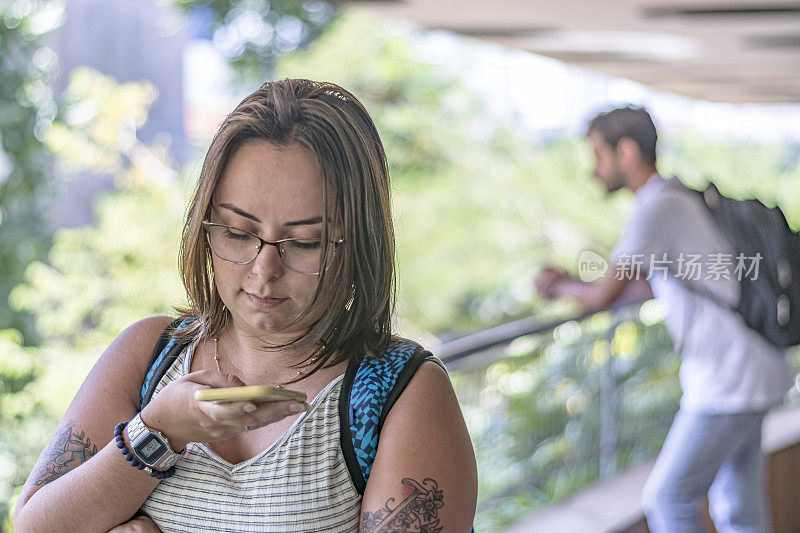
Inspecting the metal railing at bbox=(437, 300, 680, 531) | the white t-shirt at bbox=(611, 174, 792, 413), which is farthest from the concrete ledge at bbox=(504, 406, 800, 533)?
the white t-shirt at bbox=(611, 174, 792, 413)

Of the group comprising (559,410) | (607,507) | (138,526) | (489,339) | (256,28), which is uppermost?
(256,28)

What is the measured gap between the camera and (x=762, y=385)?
2.37 meters

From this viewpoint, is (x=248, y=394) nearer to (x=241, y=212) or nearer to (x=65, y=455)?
(x=241, y=212)

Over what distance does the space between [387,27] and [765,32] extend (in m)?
6.03

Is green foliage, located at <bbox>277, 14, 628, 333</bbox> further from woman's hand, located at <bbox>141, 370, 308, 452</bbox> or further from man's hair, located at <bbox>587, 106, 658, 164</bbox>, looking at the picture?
woman's hand, located at <bbox>141, 370, 308, 452</bbox>

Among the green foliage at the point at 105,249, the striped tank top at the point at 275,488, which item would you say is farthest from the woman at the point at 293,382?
the green foliage at the point at 105,249

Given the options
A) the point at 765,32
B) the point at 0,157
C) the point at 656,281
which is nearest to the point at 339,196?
the point at 656,281

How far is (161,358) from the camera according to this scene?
1060mm

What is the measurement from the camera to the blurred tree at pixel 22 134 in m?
6.16

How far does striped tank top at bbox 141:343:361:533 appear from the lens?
929 millimetres

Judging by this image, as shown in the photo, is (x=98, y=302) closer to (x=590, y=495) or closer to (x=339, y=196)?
(x=590, y=495)

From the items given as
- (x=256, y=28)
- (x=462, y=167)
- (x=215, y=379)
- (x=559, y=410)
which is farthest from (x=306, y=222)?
(x=256, y=28)

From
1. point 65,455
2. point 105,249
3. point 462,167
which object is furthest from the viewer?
point 462,167

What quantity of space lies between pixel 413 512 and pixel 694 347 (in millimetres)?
1660
